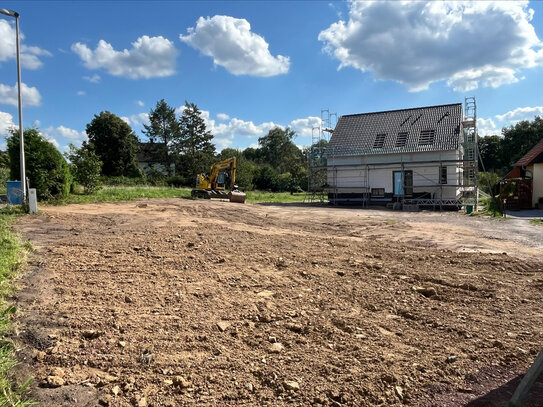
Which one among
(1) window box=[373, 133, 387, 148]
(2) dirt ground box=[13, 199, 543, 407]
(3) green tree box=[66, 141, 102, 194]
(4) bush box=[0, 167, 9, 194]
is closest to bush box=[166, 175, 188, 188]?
(4) bush box=[0, 167, 9, 194]

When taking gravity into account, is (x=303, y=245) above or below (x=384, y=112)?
below

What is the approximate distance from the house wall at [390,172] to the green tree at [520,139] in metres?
31.8

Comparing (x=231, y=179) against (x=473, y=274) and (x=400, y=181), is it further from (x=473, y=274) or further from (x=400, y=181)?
(x=473, y=274)

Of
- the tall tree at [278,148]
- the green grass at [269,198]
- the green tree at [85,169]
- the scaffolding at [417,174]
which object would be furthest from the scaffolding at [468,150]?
the tall tree at [278,148]

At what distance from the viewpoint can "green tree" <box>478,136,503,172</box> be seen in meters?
58.3

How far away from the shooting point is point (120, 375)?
3238 mm

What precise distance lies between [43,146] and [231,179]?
13.0 m

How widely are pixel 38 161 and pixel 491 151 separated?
214 ft

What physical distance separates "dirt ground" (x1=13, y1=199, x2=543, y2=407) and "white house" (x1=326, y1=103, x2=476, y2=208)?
19.4 metres

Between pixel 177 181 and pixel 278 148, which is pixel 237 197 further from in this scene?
pixel 278 148

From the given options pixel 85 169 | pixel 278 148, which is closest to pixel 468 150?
pixel 85 169

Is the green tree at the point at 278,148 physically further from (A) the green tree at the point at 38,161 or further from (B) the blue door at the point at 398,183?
(A) the green tree at the point at 38,161

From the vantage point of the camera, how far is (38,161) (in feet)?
57.3

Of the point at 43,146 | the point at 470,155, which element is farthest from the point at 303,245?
the point at 470,155
